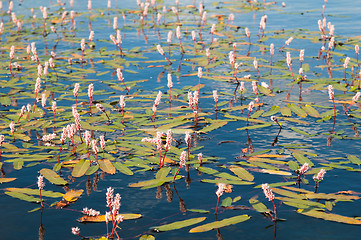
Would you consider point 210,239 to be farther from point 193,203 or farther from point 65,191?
point 65,191

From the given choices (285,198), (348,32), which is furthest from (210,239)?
(348,32)

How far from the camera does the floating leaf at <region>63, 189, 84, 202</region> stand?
3082 millimetres

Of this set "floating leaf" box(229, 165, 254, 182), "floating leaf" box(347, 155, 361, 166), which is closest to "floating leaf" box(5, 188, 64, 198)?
"floating leaf" box(229, 165, 254, 182)

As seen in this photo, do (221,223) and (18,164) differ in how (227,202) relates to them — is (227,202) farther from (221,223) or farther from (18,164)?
(18,164)

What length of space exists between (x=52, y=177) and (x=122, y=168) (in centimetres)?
54

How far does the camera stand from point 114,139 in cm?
417

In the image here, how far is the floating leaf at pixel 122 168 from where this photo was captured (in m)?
3.46

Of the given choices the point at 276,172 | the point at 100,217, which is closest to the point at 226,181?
the point at 276,172

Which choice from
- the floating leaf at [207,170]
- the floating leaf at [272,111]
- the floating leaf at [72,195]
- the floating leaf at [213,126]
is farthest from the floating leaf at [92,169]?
the floating leaf at [272,111]

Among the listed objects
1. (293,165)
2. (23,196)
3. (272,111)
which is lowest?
(23,196)

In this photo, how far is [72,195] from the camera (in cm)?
313

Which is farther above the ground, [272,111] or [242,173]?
[272,111]

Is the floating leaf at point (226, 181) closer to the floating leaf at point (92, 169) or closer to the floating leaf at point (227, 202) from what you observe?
the floating leaf at point (227, 202)

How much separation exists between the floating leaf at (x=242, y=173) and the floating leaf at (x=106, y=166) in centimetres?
93
